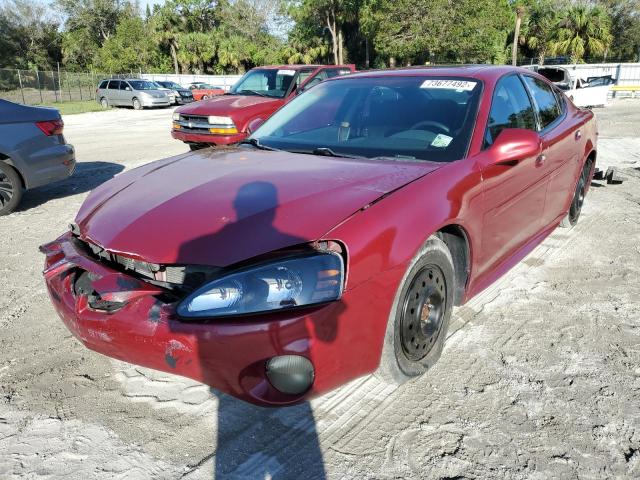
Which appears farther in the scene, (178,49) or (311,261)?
(178,49)

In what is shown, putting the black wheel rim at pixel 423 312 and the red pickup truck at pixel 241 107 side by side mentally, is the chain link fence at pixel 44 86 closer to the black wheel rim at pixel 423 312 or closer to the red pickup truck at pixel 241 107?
the red pickup truck at pixel 241 107

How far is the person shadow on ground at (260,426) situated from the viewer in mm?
2150

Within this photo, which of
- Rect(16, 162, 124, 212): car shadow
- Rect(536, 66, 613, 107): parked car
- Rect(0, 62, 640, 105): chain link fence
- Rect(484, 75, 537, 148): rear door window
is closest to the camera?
Rect(484, 75, 537, 148): rear door window

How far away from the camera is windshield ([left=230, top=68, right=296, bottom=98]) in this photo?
10.2 metres

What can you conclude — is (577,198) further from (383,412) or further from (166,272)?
(166,272)

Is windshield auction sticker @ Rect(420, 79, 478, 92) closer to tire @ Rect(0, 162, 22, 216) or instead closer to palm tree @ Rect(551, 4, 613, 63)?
tire @ Rect(0, 162, 22, 216)

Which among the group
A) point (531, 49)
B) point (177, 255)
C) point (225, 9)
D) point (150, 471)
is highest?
point (225, 9)

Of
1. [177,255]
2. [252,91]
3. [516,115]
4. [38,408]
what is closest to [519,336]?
[516,115]

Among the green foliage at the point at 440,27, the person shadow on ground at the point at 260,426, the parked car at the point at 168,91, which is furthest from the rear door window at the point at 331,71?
the green foliage at the point at 440,27

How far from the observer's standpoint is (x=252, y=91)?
33.9ft

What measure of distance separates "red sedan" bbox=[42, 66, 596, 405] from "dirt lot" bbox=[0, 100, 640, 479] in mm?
291

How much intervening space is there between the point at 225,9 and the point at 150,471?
207 ft

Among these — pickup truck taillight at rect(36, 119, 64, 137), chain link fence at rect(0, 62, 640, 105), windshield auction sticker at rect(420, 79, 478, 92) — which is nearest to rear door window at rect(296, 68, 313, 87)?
pickup truck taillight at rect(36, 119, 64, 137)

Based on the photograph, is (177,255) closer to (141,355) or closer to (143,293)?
(143,293)
